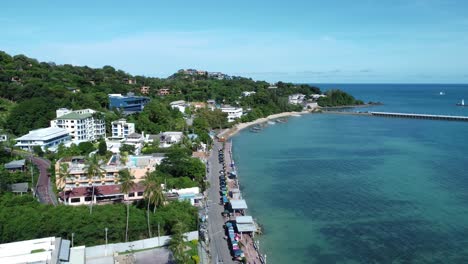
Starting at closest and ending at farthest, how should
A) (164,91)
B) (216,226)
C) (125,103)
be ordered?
1. (216,226)
2. (125,103)
3. (164,91)

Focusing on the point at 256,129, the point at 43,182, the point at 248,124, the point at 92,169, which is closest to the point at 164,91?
the point at 248,124

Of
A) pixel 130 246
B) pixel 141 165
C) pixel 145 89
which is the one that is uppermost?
pixel 145 89

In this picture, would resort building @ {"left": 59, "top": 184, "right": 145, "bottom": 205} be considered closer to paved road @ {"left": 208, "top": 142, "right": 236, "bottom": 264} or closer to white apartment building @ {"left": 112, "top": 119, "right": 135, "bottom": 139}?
paved road @ {"left": 208, "top": 142, "right": 236, "bottom": 264}

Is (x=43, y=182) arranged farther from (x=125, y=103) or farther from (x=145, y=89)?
(x=145, y=89)

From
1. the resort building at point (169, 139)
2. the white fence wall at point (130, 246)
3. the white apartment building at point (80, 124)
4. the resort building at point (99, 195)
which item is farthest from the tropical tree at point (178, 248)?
the white apartment building at point (80, 124)

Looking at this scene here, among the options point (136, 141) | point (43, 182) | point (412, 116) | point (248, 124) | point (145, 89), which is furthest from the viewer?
point (412, 116)

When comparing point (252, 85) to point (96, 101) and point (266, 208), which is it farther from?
point (266, 208)

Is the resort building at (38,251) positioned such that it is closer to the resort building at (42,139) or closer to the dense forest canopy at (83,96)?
the resort building at (42,139)
